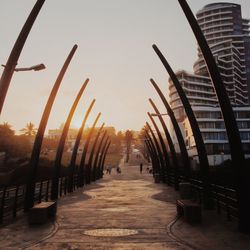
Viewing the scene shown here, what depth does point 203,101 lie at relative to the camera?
113938 mm

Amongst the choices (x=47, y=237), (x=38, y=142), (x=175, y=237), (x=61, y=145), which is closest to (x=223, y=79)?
(x=61, y=145)

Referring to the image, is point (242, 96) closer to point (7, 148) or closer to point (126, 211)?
point (7, 148)

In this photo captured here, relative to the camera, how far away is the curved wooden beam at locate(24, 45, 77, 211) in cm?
1217

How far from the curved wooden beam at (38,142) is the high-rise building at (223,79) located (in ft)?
219

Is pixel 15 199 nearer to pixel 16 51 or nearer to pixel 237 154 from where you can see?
pixel 16 51

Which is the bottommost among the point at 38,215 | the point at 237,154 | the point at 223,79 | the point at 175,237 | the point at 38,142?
the point at 175,237

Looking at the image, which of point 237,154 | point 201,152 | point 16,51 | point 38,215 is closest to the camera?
point 237,154

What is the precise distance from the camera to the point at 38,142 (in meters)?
12.9

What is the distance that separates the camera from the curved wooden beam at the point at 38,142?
39.9ft

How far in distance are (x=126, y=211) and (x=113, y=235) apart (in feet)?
13.9

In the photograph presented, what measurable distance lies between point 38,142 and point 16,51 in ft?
17.3

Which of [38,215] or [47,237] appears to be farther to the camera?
[38,215]

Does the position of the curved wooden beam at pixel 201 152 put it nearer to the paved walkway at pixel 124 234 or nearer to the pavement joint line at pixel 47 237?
the paved walkway at pixel 124 234

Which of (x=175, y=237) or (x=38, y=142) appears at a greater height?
(x=38, y=142)
